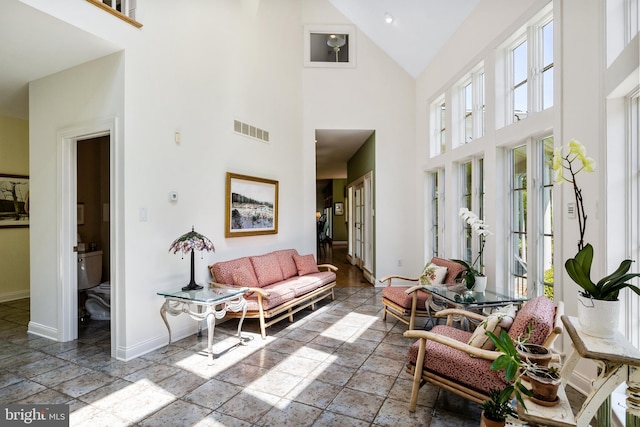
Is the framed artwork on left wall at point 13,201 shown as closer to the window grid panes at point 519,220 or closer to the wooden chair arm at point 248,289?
the wooden chair arm at point 248,289

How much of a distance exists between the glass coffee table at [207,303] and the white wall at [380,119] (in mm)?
2736

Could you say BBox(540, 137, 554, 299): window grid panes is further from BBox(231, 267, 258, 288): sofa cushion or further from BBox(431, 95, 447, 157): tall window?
BBox(231, 267, 258, 288): sofa cushion

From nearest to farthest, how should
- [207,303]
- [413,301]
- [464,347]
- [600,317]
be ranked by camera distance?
1. [600,317]
2. [464,347]
3. [207,303]
4. [413,301]

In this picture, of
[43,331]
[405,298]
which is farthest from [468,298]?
[43,331]

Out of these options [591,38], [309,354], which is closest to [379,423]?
[309,354]

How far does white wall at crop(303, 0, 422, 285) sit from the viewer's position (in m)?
5.86

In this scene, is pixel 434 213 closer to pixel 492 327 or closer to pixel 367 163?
pixel 367 163

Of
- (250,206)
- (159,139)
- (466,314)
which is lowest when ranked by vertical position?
(466,314)

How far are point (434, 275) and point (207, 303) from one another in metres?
2.63

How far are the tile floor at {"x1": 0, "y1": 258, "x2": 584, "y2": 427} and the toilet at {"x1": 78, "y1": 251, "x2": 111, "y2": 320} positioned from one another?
0.43m

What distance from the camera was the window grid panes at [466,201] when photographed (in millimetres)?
4426

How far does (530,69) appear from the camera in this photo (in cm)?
313

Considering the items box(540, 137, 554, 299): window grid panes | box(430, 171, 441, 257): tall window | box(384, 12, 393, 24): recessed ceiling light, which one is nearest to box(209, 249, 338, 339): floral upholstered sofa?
box(430, 171, 441, 257): tall window

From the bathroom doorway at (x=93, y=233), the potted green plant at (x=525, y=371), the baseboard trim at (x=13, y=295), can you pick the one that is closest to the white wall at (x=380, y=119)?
the bathroom doorway at (x=93, y=233)
